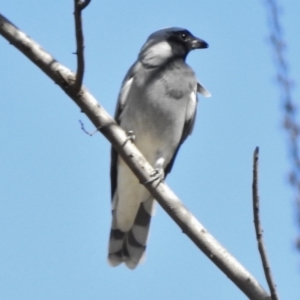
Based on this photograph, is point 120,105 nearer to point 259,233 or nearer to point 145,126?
point 145,126

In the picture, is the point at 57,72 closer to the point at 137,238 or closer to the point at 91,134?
the point at 91,134

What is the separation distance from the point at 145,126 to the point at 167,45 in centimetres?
113

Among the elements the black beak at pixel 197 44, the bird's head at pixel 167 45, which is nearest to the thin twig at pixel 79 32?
the bird's head at pixel 167 45

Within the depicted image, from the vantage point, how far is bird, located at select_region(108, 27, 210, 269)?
571cm

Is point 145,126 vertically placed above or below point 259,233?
above

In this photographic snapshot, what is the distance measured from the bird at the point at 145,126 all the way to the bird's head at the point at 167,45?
0.5 inches

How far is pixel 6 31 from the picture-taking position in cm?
368

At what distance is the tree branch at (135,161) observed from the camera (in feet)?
10.8

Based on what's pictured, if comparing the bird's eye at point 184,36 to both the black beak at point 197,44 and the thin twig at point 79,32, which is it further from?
the thin twig at point 79,32

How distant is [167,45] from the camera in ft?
21.1

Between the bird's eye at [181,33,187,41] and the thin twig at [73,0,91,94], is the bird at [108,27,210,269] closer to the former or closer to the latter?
the bird's eye at [181,33,187,41]

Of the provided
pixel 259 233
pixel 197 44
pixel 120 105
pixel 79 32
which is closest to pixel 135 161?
pixel 79 32

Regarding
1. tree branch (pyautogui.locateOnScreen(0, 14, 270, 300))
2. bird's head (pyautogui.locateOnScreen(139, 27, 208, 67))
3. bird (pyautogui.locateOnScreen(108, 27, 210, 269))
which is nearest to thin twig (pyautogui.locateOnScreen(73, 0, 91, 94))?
tree branch (pyautogui.locateOnScreen(0, 14, 270, 300))

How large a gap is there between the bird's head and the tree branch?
2.19 m
